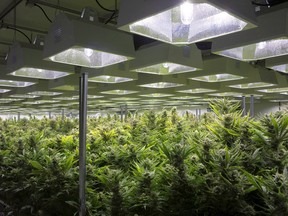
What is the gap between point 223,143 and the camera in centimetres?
191

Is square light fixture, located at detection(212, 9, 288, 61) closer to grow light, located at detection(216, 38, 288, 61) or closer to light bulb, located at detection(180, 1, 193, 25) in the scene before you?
grow light, located at detection(216, 38, 288, 61)

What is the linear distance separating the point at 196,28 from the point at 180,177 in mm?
898

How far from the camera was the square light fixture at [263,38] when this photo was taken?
1075 mm

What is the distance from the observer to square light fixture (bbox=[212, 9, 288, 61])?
108cm

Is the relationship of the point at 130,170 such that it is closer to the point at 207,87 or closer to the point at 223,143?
the point at 223,143

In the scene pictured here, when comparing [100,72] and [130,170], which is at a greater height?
[100,72]

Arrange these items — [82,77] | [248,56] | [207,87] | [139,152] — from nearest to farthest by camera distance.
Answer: [248,56], [82,77], [139,152], [207,87]

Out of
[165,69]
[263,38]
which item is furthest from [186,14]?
[165,69]

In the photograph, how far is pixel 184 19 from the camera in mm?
957

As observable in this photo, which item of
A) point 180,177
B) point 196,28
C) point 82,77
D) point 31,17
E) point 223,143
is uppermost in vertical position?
point 31,17

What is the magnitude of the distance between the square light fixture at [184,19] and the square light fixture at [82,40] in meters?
0.23

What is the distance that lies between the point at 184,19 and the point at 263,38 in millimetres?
359

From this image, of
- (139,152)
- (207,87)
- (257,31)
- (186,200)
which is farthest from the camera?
(207,87)

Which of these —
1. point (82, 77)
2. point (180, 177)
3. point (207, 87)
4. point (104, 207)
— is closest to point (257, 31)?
point (180, 177)
